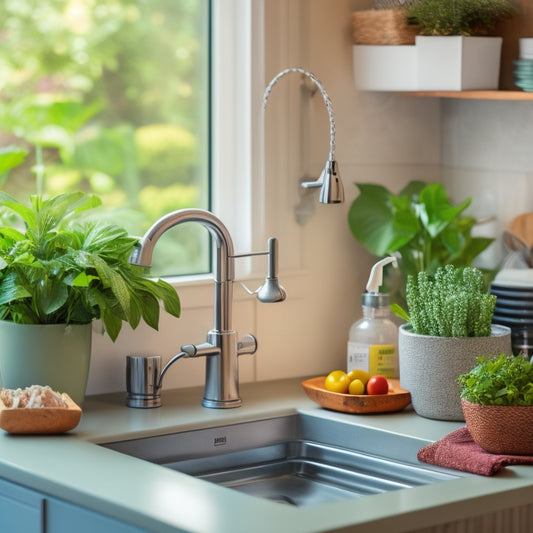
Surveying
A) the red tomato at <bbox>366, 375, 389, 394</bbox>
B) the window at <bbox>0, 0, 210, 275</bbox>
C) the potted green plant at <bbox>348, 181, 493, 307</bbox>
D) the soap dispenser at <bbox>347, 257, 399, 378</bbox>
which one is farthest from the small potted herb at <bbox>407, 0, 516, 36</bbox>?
the red tomato at <bbox>366, 375, 389, 394</bbox>

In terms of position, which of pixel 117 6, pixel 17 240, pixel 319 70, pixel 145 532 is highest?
pixel 117 6

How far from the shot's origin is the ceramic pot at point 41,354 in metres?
2.07

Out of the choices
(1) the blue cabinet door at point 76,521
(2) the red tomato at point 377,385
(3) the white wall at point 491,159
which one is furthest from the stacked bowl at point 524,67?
(1) the blue cabinet door at point 76,521

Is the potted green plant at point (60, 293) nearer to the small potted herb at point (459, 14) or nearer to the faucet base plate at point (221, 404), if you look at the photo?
the faucet base plate at point (221, 404)

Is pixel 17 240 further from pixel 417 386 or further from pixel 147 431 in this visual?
pixel 417 386

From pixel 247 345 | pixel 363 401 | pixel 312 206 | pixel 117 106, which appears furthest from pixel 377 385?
pixel 117 106

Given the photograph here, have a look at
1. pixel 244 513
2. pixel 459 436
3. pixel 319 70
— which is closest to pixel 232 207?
pixel 319 70

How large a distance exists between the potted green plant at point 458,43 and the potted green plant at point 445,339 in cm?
50

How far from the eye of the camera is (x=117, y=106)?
10.5 ft

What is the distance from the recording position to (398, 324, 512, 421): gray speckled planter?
206 centimetres

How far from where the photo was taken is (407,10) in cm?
244

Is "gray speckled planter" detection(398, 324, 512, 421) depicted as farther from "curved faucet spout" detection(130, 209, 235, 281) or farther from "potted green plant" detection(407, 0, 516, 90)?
"potted green plant" detection(407, 0, 516, 90)

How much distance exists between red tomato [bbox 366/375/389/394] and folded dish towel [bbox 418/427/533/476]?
0.25m

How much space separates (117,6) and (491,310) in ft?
5.20
